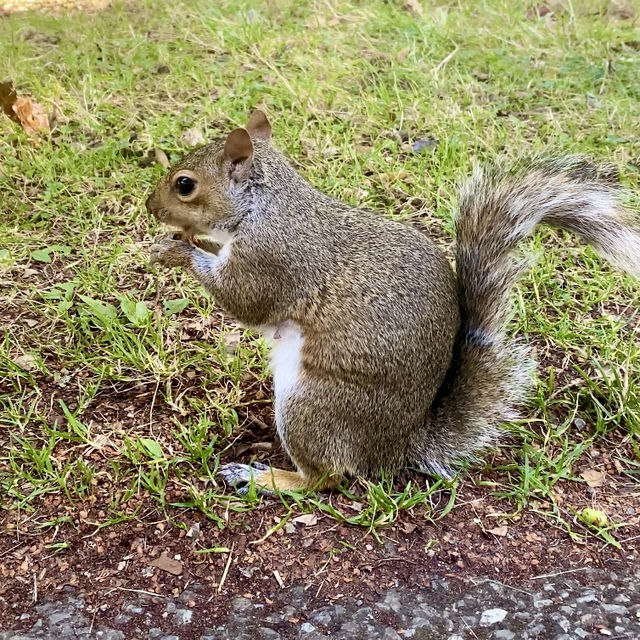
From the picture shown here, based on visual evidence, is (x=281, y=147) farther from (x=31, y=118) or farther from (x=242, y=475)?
(x=242, y=475)

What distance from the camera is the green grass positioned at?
6.59 ft

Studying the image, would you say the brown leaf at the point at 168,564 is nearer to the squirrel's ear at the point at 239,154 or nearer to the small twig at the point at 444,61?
the squirrel's ear at the point at 239,154

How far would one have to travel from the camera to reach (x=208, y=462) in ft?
6.66

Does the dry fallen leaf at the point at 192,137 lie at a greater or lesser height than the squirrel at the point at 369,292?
greater

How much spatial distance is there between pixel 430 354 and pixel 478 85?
2359 mm

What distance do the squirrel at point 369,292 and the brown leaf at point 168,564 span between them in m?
0.29

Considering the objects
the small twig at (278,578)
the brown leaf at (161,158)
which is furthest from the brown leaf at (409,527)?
the brown leaf at (161,158)

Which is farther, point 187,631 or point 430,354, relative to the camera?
point 430,354

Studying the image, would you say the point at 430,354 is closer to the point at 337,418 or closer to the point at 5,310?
the point at 337,418

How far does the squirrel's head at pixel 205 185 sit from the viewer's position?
1932 mm

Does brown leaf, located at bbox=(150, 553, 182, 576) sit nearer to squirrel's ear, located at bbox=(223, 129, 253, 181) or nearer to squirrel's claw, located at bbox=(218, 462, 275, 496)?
squirrel's claw, located at bbox=(218, 462, 275, 496)

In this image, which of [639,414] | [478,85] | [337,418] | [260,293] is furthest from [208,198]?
[478,85]

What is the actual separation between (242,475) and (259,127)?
1.00 meters

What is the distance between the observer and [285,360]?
75.2 inches
